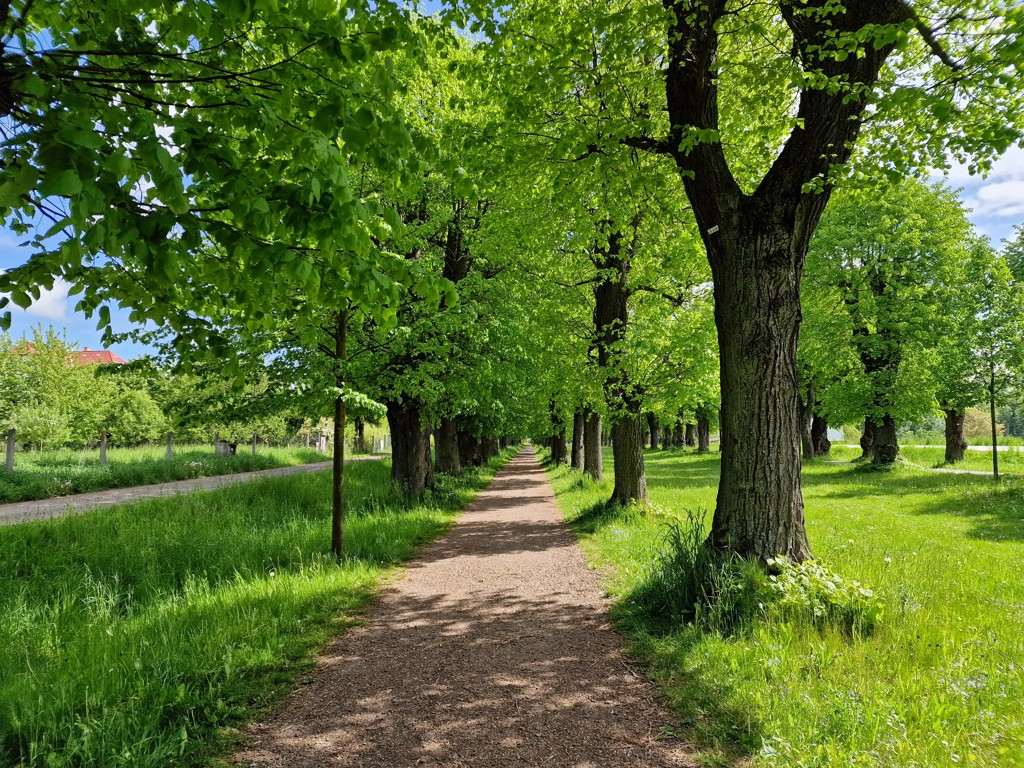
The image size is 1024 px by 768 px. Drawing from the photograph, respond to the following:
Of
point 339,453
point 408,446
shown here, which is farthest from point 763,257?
point 408,446

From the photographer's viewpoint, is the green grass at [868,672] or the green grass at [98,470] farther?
the green grass at [98,470]

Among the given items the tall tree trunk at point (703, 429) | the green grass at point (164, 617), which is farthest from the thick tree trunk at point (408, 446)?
the tall tree trunk at point (703, 429)

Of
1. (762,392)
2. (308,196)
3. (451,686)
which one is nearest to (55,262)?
(308,196)

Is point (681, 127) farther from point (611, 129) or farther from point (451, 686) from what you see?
point (451, 686)

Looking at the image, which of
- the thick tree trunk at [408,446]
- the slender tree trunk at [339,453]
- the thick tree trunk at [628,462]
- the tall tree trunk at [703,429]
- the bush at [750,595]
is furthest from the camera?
the tall tree trunk at [703,429]

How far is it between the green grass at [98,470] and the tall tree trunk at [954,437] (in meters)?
33.9

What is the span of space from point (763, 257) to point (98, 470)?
69.4 ft

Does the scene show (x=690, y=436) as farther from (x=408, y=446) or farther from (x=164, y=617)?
(x=164, y=617)

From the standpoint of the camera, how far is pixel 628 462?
11578 mm

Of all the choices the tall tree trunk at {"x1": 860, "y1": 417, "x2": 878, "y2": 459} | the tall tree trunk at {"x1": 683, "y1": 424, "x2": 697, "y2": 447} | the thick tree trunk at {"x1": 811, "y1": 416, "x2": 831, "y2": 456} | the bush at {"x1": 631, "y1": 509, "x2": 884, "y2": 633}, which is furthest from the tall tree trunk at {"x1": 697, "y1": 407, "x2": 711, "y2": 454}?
the bush at {"x1": 631, "y1": 509, "x2": 884, "y2": 633}

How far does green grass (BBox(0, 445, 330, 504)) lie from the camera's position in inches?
593

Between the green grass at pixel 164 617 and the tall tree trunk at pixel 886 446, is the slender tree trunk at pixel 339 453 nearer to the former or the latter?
the green grass at pixel 164 617

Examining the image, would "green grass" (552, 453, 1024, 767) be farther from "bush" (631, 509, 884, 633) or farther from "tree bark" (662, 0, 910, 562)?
"tree bark" (662, 0, 910, 562)

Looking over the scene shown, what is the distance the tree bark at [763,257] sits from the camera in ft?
17.2
